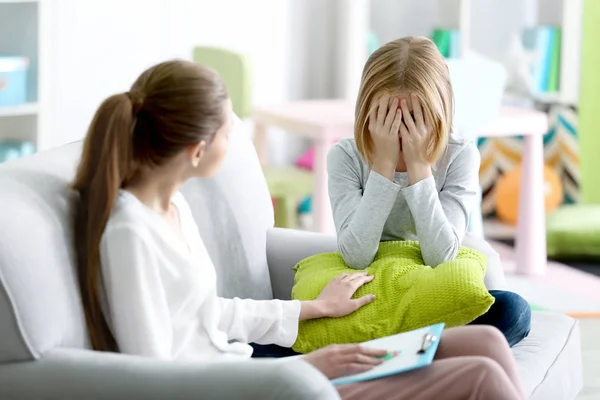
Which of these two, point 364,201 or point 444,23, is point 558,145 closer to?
point 444,23

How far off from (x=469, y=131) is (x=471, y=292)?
1.58 meters

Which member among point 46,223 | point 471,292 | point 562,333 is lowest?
point 562,333

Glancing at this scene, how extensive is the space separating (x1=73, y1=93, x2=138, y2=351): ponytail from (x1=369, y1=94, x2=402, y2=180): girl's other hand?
1.87ft

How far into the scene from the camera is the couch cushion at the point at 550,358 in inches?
85.0

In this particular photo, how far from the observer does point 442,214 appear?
2207 millimetres

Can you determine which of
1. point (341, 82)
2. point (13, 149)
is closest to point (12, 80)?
point (13, 149)

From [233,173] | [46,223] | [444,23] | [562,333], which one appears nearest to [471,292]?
[562,333]

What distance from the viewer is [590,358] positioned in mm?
3275

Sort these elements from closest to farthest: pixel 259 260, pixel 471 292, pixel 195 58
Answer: pixel 471 292
pixel 259 260
pixel 195 58

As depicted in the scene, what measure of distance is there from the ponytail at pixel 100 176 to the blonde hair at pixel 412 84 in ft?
1.92

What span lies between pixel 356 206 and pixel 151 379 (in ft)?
2.46

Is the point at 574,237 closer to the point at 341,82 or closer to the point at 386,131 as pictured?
the point at 341,82

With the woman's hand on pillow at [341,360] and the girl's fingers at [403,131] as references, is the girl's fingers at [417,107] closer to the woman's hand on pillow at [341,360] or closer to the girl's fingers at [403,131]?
the girl's fingers at [403,131]

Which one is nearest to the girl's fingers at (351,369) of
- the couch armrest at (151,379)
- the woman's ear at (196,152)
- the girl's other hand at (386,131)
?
the couch armrest at (151,379)
